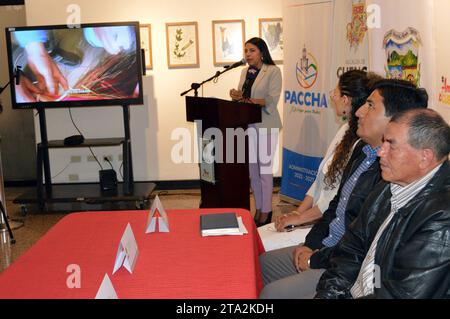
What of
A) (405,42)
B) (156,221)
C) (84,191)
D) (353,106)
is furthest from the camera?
(84,191)

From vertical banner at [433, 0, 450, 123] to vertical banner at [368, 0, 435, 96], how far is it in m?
0.06

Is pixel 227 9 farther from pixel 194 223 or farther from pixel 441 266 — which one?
pixel 441 266

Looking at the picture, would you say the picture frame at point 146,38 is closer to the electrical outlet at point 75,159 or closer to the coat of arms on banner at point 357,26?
the electrical outlet at point 75,159

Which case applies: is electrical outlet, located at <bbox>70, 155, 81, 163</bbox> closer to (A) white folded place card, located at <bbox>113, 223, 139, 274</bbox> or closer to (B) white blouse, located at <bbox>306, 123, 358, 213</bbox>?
(B) white blouse, located at <bbox>306, 123, 358, 213</bbox>

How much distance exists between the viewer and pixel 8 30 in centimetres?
555

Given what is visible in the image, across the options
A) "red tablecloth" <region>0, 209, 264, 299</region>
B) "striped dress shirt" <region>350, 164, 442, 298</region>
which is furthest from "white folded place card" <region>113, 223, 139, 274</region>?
"striped dress shirt" <region>350, 164, 442, 298</region>

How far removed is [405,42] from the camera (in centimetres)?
336

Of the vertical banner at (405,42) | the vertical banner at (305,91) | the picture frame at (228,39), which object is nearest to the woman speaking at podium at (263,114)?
the vertical banner at (305,91)

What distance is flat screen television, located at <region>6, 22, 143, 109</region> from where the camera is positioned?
5.57m

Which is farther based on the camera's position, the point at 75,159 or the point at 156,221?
the point at 75,159

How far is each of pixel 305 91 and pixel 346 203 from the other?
272 centimetres

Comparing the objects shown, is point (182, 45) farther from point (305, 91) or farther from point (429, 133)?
point (429, 133)

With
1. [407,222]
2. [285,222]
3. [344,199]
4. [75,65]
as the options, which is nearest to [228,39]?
[75,65]

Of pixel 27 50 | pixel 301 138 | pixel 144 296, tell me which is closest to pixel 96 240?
pixel 144 296
